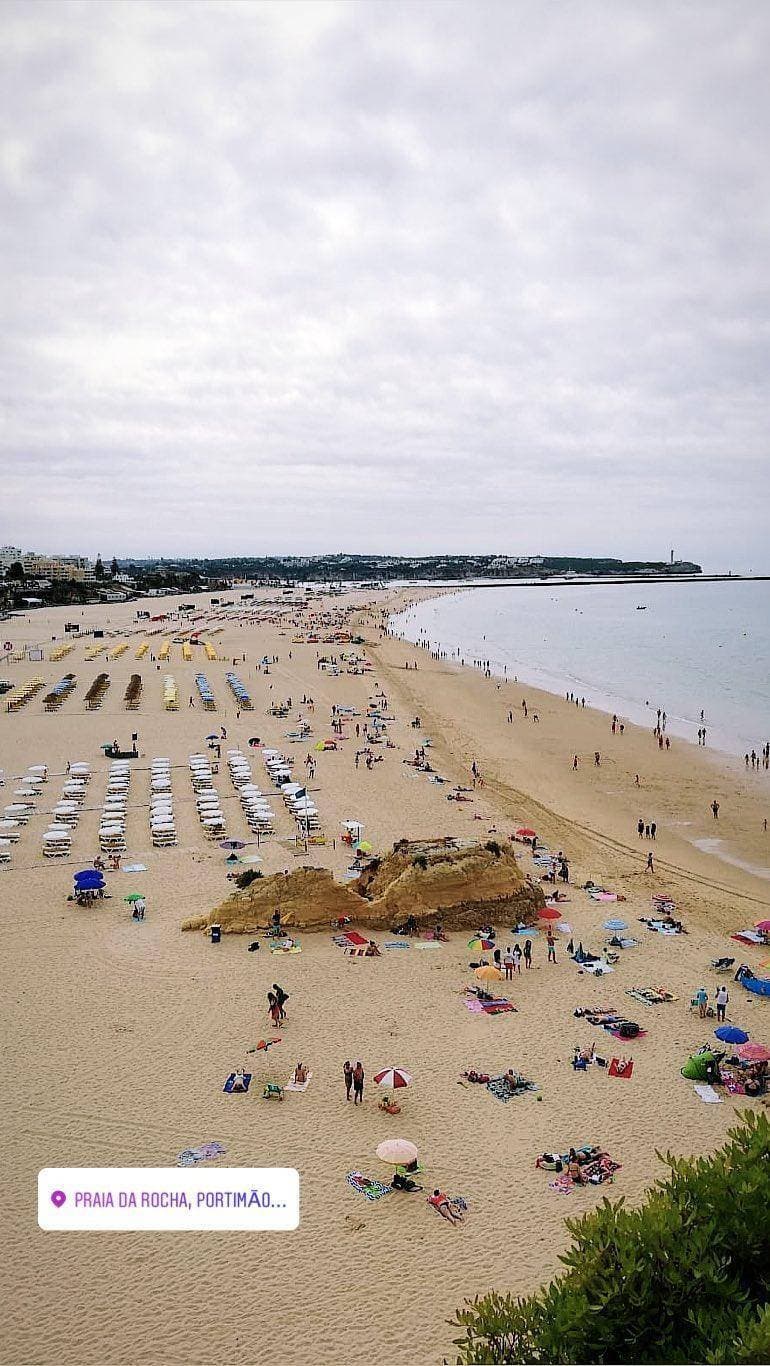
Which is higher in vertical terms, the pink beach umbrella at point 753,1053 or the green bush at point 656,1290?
the green bush at point 656,1290

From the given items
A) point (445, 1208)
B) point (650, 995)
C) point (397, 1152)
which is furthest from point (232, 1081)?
point (650, 995)

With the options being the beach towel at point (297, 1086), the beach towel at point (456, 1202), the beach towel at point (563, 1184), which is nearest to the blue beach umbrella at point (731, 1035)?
the beach towel at point (563, 1184)

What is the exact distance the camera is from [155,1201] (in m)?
10.4

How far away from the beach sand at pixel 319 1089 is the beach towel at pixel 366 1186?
0.45 ft

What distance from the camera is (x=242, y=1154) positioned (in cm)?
1143

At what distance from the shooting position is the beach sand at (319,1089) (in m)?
9.26

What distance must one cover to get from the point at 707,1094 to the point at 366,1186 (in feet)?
18.5

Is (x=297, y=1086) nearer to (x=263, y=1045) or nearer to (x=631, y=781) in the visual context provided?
(x=263, y=1045)

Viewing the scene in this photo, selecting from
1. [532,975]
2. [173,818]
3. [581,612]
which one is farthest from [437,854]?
[581,612]

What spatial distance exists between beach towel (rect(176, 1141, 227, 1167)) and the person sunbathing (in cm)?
290

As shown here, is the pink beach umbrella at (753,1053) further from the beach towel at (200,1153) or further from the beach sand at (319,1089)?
the beach towel at (200,1153)

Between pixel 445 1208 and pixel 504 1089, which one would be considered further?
pixel 504 1089

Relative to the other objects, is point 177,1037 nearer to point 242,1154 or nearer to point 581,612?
point 242,1154

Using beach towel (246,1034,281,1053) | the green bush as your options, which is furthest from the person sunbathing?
beach towel (246,1034,281,1053)
